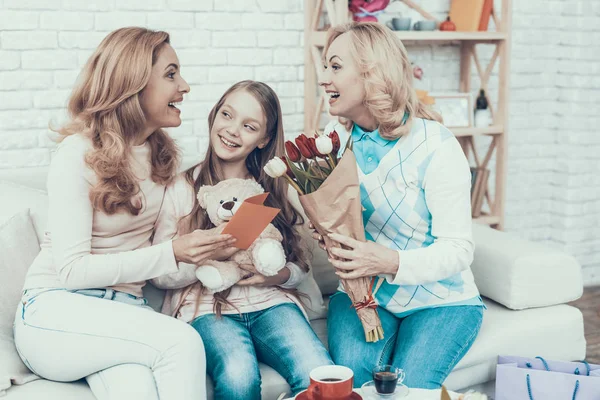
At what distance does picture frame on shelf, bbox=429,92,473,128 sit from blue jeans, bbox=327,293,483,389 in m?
1.55

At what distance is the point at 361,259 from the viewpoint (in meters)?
1.67

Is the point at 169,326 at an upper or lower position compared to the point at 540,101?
lower

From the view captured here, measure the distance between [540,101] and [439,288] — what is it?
2243mm

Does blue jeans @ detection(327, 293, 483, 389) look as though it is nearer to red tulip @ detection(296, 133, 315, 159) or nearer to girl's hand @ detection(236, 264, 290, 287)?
girl's hand @ detection(236, 264, 290, 287)

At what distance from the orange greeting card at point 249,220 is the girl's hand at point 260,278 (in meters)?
0.17

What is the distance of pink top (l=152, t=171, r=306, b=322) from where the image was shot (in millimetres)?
1883

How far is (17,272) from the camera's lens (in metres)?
1.86

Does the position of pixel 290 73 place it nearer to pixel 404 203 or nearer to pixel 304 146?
pixel 404 203

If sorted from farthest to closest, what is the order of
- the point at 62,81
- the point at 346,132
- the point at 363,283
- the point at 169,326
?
1. the point at 62,81
2. the point at 346,132
3. the point at 363,283
4. the point at 169,326

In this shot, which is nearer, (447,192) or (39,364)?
(39,364)

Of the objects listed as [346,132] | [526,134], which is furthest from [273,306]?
[526,134]

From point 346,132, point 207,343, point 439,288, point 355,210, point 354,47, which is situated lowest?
point 207,343

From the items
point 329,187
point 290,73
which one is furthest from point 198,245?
point 290,73

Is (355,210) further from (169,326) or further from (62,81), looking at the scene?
(62,81)
